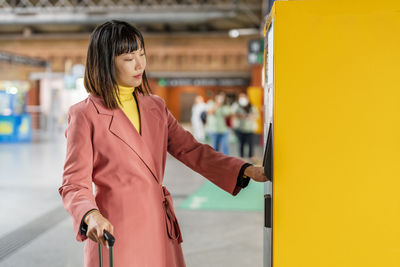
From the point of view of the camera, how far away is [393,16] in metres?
1.36

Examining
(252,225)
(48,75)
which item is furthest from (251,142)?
(48,75)

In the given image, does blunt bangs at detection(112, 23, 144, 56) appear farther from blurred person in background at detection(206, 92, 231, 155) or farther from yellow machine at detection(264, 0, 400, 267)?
blurred person in background at detection(206, 92, 231, 155)

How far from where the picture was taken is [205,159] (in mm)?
1627

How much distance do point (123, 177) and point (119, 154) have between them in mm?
74

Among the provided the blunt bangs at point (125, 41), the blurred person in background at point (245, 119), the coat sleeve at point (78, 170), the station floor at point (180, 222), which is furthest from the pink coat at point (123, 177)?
the blurred person in background at point (245, 119)

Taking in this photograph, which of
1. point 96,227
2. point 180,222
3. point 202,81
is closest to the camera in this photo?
point 96,227

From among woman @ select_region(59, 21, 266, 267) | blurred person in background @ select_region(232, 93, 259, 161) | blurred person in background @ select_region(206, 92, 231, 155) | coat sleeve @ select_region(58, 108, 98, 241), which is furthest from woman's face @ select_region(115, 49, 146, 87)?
blurred person in background @ select_region(206, 92, 231, 155)

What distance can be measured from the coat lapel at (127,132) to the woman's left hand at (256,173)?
33 centimetres

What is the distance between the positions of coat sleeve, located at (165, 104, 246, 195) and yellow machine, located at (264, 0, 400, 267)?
20 cm

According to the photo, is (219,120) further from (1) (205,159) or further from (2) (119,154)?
(2) (119,154)

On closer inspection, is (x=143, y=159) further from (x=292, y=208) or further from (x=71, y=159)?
(x=292, y=208)

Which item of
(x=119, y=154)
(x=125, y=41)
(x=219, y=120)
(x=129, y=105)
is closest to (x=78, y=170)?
(x=119, y=154)

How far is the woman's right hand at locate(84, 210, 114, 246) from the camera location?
1.21 metres

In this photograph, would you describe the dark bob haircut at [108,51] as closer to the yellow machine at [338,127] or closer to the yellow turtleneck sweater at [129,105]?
the yellow turtleneck sweater at [129,105]
